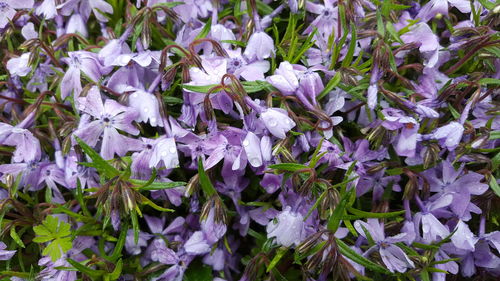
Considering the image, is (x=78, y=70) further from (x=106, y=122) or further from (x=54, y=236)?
(x=54, y=236)

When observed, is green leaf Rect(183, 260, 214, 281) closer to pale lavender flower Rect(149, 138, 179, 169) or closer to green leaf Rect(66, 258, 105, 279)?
green leaf Rect(66, 258, 105, 279)

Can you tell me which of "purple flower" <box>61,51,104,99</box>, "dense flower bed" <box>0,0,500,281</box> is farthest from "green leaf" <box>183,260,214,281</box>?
"purple flower" <box>61,51,104,99</box>

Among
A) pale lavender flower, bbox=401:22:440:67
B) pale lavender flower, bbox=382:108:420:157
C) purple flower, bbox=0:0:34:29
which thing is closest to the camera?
pale lavender flower, bbox=382:108:420:157

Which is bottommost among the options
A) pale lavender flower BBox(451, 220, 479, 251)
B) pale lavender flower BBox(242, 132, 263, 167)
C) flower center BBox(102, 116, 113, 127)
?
pale lavender flower BBox(451, 220, 479, 251)

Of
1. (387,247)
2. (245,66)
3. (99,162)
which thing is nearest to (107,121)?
(99,162)

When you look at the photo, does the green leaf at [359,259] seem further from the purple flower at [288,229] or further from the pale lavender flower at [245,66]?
the pale lavender flower at [245,66]

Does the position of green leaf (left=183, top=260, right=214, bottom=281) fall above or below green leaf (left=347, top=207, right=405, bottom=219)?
below

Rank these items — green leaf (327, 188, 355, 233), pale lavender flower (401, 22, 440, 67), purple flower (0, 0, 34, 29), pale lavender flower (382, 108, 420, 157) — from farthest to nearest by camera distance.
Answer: purple flower (0, 0, 34, 29), pale lavender flower (401, 22, 440, 67), pale lavender flower (382, 108, 420, 157), green leaf (327, 188, 355, 233)

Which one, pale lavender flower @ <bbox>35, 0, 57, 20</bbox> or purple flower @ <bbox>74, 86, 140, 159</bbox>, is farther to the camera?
pale lavender flower @ <bbox>35, 0, 57, 20</bbox>
